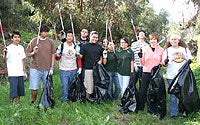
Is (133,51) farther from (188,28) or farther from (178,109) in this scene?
(188,28)

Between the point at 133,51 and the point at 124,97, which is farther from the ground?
the point at 133,51

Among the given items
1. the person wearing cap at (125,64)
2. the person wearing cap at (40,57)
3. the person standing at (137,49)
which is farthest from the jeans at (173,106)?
the person wearing cap at (40,57)

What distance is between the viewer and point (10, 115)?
5.33 metres

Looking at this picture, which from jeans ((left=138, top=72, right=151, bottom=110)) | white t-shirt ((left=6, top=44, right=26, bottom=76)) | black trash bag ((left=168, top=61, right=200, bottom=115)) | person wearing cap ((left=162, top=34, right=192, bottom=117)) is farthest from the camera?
white t-shirt ((left=6, top=44, right=26, bottom=76))

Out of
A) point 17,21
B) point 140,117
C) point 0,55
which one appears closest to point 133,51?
point 140,117

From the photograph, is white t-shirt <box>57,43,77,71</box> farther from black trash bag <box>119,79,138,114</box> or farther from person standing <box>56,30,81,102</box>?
black trash bag <box>119,79,138,114</box>

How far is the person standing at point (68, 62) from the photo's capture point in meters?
6.54

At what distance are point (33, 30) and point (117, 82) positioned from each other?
54.2 feet

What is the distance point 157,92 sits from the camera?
5.94 meters

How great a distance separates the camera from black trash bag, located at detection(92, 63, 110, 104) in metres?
6.64

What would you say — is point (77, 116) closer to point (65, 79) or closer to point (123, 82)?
point (65, 79)

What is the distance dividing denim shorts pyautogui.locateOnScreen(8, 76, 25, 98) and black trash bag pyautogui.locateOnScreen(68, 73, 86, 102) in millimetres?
1000

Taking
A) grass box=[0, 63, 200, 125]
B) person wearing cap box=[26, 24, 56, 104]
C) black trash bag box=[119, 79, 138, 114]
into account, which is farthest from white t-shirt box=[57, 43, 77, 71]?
black trash bag box=[119, 79, 138, 114]

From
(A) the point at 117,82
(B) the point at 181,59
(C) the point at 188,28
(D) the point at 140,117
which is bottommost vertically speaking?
(D) the point at 140,117
